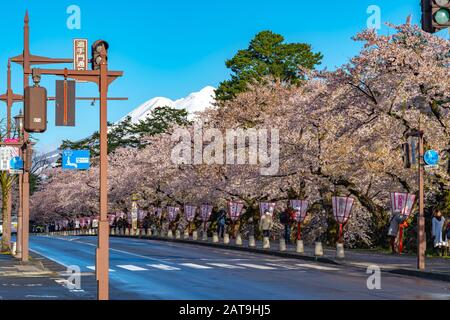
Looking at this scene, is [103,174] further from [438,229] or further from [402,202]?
[438,229]

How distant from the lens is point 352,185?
42.4 metres

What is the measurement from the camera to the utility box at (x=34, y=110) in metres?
15.5

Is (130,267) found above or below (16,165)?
below

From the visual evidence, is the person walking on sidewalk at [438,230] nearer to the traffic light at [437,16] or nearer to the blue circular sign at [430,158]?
the blue circular sign at [430,158]

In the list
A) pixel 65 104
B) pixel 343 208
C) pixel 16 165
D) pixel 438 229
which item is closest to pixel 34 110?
pixel 65 104

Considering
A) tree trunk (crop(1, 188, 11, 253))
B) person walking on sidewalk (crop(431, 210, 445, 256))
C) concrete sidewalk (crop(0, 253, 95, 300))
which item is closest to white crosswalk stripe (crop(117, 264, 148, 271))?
concrete sidewalk (crop(0, 253, 95, 300))

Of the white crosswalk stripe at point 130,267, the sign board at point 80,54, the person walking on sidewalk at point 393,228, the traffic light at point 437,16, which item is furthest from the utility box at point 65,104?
the person walking on sidewalk at point 393,228

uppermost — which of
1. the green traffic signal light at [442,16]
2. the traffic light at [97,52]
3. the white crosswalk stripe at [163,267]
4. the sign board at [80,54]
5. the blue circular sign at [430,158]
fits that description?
the sign board at [80,54]

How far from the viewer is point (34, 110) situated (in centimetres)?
1552

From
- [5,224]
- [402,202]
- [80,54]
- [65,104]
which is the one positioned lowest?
[5,224]

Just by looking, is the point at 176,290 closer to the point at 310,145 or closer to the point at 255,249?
the point at 255,249

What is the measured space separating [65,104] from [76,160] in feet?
52.6

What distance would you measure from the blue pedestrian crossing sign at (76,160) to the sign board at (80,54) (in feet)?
34.9

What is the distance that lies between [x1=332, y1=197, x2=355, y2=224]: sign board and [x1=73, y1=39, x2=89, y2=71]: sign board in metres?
18.7
